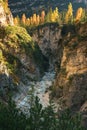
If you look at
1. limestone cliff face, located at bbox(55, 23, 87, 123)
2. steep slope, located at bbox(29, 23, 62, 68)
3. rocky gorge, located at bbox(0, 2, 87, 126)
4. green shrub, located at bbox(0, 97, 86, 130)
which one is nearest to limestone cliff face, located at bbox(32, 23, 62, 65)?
steep slope, located at bbox(29, 23, 62, 68)

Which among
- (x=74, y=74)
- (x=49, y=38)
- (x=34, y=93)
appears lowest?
(x=74, y=74)

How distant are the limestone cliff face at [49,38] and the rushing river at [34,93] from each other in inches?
1503

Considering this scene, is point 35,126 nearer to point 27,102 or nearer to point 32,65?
point 27,102

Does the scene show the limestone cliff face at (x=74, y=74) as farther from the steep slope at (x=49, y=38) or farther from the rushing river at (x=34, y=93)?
the steep slope at (x=49, y=38)

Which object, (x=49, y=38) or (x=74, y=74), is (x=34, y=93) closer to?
(x=74, y=74)

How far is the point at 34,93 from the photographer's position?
86750mm

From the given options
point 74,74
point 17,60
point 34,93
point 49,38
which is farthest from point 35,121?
point 49,38

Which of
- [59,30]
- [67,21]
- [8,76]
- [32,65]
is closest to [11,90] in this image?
[8,76]

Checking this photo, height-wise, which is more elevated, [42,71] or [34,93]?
[42,71]

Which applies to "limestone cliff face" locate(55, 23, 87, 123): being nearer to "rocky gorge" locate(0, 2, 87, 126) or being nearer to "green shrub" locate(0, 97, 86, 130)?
"rocky gorge" locate(0, 2, 87, 126)

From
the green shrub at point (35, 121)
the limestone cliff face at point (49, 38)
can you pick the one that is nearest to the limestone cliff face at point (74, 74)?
the green shrub at point (35, 121)

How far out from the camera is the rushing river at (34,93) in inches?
3067

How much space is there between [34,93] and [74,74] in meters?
16.3

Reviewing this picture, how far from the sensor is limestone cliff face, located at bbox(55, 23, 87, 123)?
71787 mm
